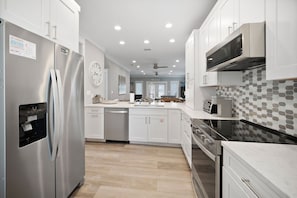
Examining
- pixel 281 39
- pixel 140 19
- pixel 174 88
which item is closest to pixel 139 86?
pixel 174 88

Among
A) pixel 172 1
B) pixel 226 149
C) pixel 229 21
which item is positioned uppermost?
pixel 172 1

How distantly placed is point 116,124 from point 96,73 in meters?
1.68

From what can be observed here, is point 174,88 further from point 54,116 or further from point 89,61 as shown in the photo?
point 54,116

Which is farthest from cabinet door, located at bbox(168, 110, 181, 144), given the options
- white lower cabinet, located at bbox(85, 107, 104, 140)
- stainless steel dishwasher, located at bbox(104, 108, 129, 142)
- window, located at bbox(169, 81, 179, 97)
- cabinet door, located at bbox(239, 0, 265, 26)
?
window, located at bbox(169, 81, 179, 97)

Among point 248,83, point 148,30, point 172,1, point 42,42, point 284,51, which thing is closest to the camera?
point 284,51

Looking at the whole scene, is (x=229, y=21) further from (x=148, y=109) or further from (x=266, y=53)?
(x=148, y=109)

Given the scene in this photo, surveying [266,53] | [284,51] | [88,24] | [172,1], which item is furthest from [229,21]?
[88,24]

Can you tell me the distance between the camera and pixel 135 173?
2461mm

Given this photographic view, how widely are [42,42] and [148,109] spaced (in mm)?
2637

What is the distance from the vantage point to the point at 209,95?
10.0 feet

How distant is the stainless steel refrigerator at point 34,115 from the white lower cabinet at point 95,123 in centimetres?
211

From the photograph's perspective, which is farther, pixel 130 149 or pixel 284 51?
pixel 130 149

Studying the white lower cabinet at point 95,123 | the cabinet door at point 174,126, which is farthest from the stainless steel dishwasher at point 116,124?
the cabinet door at point 174,126

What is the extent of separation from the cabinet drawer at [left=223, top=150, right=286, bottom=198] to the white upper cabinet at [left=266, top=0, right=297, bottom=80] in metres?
0.60
